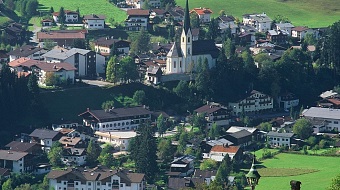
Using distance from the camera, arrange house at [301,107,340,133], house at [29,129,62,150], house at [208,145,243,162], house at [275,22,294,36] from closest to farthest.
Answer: house at [208,145,243,162], house at [29,129,62,150], house at [301,107,340,133], house at [275,22,294,36]

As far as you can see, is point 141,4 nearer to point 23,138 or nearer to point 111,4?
point 111,4

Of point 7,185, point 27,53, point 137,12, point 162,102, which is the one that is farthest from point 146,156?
point 137,12

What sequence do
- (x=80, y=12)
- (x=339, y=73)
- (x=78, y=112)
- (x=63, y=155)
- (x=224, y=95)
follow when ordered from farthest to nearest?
(x=80, y=12), (x=339, y=73), (x=224, y=95), (x=78, y=112), (x=63, y=155)

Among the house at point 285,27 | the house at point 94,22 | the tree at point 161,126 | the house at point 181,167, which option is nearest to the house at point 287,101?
the tree at point 161,126

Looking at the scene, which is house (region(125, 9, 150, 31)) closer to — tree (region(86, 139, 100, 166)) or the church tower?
the church tower

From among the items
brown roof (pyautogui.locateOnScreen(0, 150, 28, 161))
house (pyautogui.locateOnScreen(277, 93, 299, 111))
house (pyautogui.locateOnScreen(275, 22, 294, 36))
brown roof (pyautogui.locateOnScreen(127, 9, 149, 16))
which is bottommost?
house (pyautogui.locateOnScreen(277, 93, 299, 111))

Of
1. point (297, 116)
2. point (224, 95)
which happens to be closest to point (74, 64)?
point (224, 95)

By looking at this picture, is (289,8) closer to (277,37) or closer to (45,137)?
(277,37)

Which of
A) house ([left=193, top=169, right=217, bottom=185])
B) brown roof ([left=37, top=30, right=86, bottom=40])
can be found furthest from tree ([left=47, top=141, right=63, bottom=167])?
brown roof ([left=37, top=30, right=86, bottom=40])
